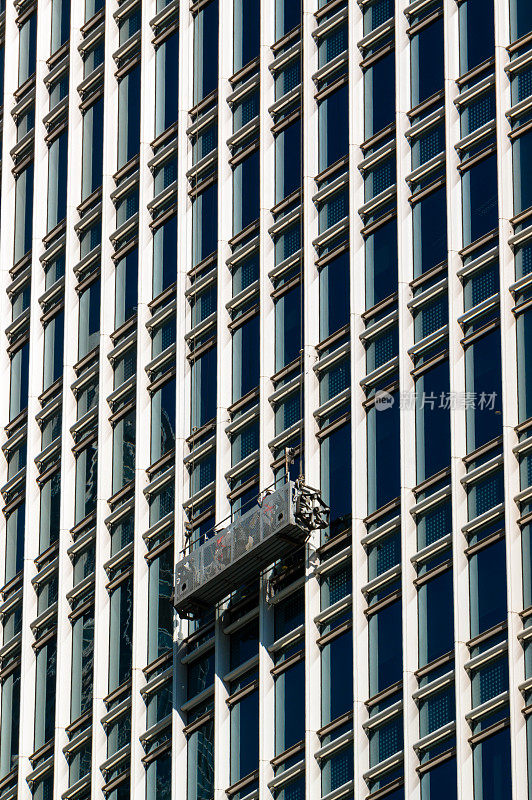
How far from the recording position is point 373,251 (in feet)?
253

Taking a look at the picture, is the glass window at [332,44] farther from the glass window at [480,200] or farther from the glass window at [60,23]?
the glass window at [60,23]

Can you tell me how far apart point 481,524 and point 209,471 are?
13120mm

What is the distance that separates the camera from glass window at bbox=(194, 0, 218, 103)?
284ft

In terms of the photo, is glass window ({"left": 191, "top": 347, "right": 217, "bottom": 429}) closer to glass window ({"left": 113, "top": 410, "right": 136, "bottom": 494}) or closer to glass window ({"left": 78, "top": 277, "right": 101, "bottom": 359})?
glass window ({"left": 113, "top": 410, "right": 136, "bottom": 494})

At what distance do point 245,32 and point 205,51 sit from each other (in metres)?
2.16

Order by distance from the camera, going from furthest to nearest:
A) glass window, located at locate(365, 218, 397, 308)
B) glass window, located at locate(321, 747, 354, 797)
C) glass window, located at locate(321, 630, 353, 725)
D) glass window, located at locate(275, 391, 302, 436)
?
glass window, located at locate(275, 391, 302, 436)
glass window, located at locate(365, 218, 397, 308)
glass window, located at locate(321, 630, 353, 725)
glass window, located at locate(321, 747, 354, 797)

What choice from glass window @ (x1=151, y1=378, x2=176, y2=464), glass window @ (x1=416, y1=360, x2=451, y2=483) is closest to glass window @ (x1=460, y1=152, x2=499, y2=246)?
glass window @ (x1=416, y1=360, x2=451, y2=483)

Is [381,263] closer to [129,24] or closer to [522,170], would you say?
[522,170]

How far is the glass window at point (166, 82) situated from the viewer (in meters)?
88.3

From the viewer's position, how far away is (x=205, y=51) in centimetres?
8719

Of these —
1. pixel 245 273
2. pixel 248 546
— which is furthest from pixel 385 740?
pixel 245 273

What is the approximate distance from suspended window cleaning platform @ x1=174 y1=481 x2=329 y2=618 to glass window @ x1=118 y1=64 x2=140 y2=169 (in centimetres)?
1698

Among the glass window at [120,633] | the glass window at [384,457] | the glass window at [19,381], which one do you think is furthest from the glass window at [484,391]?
the glass window at [19,381]

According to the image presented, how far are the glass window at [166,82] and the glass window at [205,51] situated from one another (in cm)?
111
